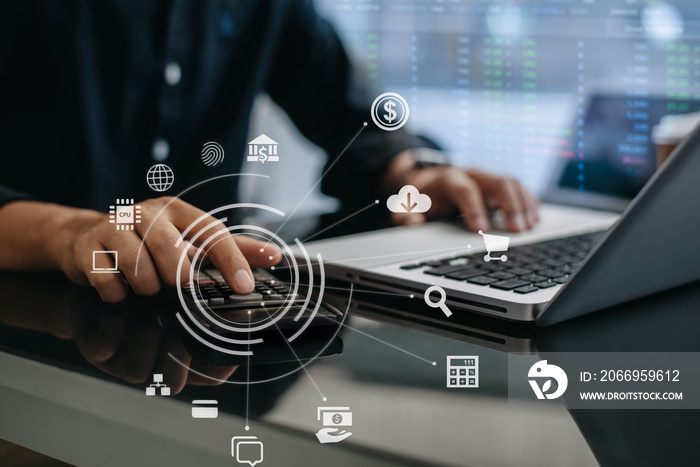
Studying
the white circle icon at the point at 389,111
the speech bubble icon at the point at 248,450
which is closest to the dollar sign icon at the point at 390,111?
the white circle icon at the point at 389,111

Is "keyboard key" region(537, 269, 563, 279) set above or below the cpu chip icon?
below

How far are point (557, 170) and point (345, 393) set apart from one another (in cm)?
24

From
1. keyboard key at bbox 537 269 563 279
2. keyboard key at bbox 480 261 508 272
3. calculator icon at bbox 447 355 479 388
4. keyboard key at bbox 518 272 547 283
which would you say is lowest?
calculator icon at bbox 447 355 479 388

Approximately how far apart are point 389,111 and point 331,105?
12 cm

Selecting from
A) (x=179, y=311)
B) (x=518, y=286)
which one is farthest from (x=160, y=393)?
(x=518, y=286)

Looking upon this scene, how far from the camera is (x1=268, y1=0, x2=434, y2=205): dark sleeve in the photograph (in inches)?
14.5

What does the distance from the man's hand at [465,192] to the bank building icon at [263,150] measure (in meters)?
0.08

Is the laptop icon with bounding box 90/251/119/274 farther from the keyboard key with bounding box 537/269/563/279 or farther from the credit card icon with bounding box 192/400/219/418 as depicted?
the keyboard key with bounding box 537/269/563/279

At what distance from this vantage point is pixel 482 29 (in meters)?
0.36

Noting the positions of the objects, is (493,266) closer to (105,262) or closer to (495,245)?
(495,245)

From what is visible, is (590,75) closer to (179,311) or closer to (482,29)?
(482,29)

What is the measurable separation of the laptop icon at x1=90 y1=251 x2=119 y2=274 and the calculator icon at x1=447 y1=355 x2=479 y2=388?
18 centimetres
